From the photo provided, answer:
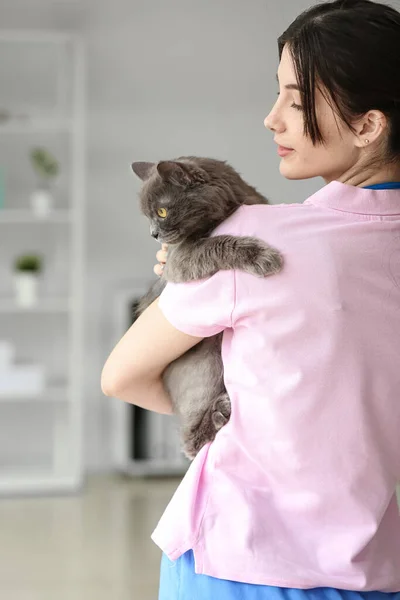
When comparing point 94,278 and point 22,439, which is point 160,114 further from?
point 22,439

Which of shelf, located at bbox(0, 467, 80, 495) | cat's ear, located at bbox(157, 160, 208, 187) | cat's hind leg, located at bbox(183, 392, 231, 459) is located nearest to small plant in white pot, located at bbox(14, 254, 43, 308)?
shelf, located at bbox(0, 467, 80, 495)

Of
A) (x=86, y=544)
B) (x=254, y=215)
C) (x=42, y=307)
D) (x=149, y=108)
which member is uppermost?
(x=149, y=108)

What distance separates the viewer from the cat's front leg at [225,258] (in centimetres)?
92

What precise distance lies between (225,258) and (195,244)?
23cm

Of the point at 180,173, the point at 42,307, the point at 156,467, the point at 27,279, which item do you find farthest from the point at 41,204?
the point at 180,173

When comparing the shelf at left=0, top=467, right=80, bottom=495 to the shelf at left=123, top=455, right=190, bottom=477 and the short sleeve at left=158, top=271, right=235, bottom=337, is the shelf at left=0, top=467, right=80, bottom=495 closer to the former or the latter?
the shelf at left=123, top=455, right=190, bottom=477

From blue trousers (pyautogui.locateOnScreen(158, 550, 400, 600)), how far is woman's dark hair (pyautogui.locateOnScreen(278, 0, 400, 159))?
0.52 metres

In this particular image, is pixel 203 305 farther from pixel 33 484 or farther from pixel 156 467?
pixel 156 467

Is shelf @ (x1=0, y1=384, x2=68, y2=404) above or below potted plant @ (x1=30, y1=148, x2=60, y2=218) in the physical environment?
below

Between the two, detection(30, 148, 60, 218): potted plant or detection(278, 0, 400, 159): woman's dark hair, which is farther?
detection(30, 148, 60, 218): potted plant

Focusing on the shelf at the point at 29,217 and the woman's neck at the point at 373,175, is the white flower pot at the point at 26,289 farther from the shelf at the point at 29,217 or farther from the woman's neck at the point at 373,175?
the woman's neck at the point at 373,175

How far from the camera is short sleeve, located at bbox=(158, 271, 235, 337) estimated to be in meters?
0.94

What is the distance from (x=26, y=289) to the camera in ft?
16.2

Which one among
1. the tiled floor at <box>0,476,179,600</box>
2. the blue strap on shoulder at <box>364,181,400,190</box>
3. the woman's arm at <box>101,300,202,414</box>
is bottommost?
the tiled floor at <box>0,476,179,600</box>
